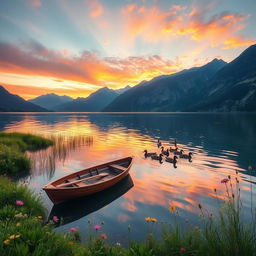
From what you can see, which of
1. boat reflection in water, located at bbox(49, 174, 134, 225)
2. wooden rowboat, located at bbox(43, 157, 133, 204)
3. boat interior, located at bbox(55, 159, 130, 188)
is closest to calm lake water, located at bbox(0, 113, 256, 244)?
boat reflection in water, located at bbox(49, 174, 134, 225)

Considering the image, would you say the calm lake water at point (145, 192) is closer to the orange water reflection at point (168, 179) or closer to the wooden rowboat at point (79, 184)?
the orange water reflection at point (168, 179)

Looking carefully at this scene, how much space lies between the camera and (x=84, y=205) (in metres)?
13.8

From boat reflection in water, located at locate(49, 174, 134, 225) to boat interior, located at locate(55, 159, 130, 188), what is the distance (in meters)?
1.15

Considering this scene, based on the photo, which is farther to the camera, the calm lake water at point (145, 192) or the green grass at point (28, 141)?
the green grass at point (28, 141)

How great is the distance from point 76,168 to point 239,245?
2034cm

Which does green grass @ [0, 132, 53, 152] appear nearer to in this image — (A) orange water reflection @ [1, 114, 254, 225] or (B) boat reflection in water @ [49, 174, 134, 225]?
(A) orange water reflection @ [1, 114, 254, 225]

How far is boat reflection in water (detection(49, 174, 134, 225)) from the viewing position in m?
12.4

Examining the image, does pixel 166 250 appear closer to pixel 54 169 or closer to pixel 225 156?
pixel 54 169

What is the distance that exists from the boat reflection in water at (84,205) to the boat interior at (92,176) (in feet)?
3.76

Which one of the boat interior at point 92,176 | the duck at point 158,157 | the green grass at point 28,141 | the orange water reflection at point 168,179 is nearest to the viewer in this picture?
the orange water reflection at point 168,179

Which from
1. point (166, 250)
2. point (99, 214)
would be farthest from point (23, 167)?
point (166, 250)

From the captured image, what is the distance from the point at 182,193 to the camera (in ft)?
52.9

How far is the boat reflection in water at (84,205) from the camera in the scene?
1242 cm

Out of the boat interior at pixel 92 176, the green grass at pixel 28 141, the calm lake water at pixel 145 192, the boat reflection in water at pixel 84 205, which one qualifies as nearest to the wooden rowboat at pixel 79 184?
the boat interior at pixel 92 176
